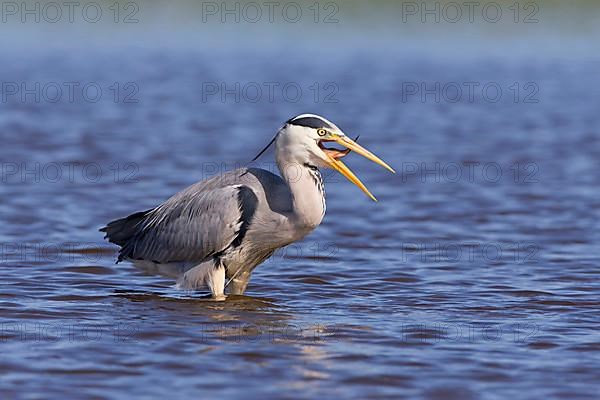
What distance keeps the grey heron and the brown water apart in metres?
0.29

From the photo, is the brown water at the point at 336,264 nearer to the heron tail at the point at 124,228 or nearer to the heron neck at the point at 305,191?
the heron tail at the point at 124,228

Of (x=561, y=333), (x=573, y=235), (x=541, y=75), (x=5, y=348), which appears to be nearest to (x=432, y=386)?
(x=561, y=333)

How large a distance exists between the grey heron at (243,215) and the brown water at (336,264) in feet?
0.96

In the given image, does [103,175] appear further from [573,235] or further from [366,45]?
[366,45]

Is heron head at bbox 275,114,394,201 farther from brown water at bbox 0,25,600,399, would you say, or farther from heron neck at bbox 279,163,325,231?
brown water at bbox 0,25,600,399

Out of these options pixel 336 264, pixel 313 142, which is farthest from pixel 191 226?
pixel 336 264

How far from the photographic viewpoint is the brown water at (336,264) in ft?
25.8

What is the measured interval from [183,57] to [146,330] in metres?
24.1

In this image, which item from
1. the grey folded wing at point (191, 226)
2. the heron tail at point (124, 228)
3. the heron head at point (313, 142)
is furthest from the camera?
the heron tail at point (124, 228)

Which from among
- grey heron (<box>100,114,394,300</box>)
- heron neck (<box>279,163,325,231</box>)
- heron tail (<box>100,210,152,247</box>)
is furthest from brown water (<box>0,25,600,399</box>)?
heron neck (<box>279,163,325,231</box>)

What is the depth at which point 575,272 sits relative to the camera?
11.2 meters

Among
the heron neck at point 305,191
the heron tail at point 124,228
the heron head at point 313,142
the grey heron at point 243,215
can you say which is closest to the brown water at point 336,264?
the grey heron at point 243,215

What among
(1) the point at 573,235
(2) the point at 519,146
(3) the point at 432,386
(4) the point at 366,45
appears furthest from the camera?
(4) the point at 366,45

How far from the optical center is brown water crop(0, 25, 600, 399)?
788 cm
